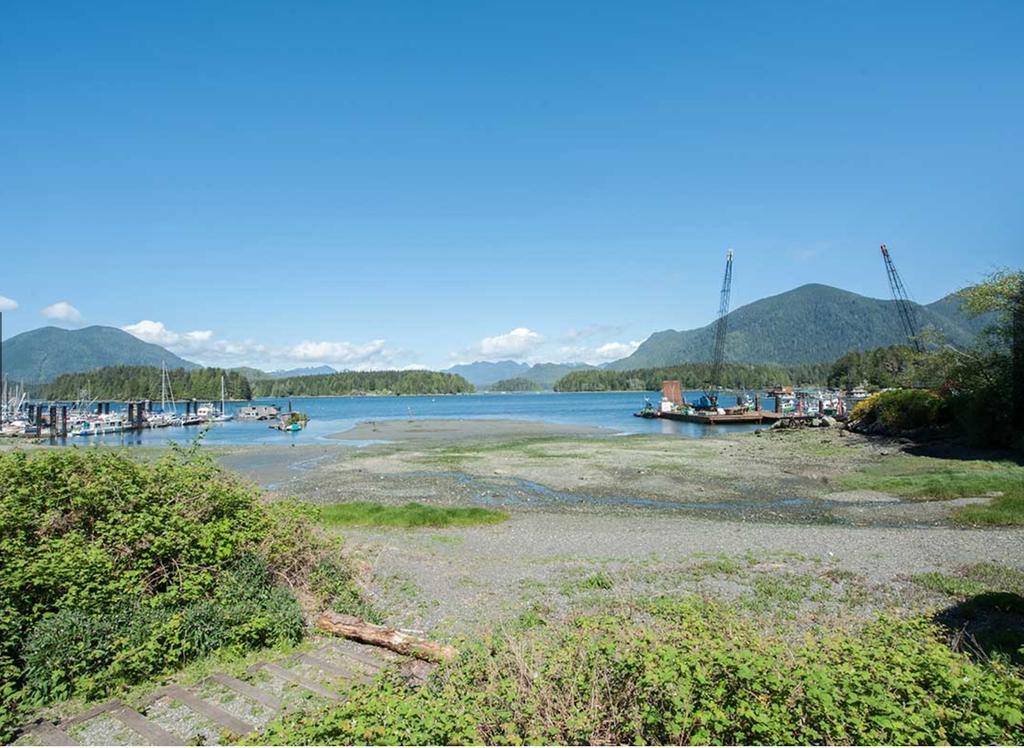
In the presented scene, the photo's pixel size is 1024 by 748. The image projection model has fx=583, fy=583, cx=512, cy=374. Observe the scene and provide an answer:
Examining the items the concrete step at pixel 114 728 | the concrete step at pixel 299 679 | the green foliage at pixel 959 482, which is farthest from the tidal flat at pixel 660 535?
the concrete step at pixel 114 728

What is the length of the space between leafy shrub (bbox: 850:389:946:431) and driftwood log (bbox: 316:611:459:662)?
1870 inches

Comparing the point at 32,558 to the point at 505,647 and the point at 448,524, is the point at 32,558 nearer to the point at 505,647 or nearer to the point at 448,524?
the point at 505,647

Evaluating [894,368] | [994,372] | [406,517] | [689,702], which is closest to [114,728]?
[689,702]

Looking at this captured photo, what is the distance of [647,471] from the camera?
1309 inches

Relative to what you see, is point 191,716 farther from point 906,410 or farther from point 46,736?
point 906,410

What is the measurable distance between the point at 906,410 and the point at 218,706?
171 feet

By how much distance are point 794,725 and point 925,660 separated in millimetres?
2035

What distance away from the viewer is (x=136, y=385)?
159 meters

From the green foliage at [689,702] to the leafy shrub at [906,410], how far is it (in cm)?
4539

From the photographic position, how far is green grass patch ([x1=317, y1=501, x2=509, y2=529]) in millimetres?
19391

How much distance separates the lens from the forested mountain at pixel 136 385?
520 ft

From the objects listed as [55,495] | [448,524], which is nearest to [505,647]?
[55,495]

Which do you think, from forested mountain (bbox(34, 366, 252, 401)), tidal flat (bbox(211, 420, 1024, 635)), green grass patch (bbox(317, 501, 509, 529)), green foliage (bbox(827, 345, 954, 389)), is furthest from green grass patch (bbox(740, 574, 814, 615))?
forested mountain (bbox(34, 366, 252, 401))

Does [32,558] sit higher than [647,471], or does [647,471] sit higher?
[32,558]
